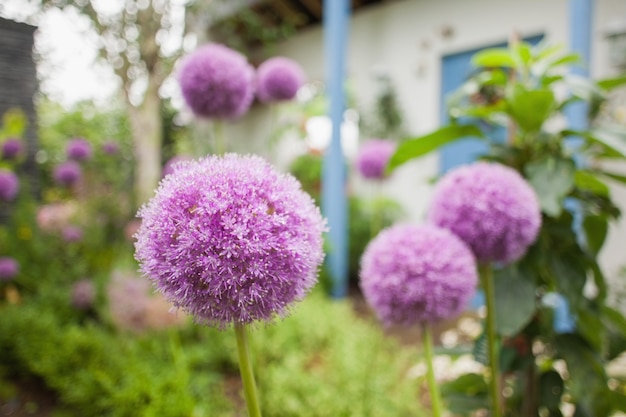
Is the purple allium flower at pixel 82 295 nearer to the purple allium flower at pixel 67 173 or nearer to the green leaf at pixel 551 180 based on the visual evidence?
the purple allium flower at pixel 67 173

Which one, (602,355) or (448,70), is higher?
(448,70)

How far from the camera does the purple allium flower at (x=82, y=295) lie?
6.50 feet

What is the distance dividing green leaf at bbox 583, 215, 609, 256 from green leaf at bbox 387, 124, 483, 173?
0.30m

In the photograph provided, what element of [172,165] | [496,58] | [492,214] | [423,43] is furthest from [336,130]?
[172,165]

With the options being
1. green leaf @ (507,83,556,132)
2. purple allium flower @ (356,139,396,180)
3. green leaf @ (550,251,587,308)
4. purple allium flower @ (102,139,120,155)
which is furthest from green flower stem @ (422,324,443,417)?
purple allium flower @ (356,139,396,180)

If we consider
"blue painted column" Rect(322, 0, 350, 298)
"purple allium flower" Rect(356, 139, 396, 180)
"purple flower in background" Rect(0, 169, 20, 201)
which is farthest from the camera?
"blue painted column" Rect(322, 0, 350, 298)

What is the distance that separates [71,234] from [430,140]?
1.75 metres

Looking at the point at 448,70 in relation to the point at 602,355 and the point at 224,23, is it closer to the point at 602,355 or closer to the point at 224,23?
the point at 224,23

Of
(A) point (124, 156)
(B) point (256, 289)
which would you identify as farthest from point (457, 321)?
(B) point (256, 289)

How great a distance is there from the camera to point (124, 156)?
2129 mm

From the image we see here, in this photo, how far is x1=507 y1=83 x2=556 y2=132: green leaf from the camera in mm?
850

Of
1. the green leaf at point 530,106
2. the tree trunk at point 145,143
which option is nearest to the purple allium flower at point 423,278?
the green leaf at point 530,106

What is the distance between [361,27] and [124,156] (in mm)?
3295

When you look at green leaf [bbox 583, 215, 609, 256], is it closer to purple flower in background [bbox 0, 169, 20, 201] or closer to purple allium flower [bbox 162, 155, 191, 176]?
purple allium flower [bbox 162, 155, 191, 176]
